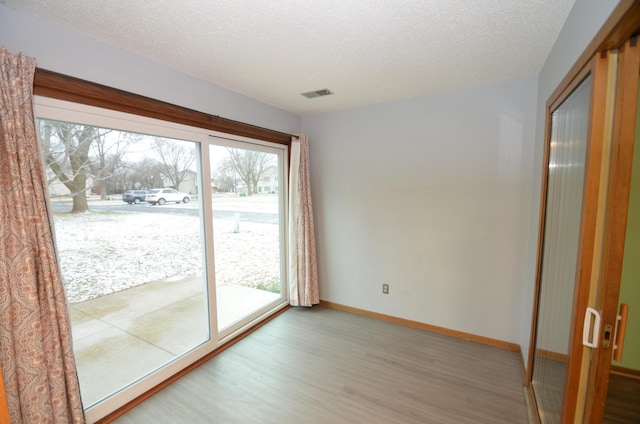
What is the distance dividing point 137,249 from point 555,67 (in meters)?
3.29

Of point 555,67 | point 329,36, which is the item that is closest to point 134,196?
point 329,36

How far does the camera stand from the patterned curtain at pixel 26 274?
1.32 m

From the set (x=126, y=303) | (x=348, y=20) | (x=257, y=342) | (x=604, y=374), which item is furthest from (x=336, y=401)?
(x=348, y=20)

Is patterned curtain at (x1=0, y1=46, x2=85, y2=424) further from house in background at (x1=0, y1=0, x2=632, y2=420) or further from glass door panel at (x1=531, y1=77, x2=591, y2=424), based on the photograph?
glass door panel at (x1=531, y1=77, x2=591, y2=424)

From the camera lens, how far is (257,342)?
281 cm

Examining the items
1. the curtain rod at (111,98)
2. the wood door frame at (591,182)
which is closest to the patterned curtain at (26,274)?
the curtain rod at (111,98)

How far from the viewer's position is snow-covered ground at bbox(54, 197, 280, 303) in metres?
1.76

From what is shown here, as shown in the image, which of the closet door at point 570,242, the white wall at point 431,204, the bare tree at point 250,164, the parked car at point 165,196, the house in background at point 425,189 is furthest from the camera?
the bare tree at point 250,164

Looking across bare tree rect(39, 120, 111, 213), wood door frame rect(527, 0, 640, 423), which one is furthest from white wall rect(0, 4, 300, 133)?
wood door frame rect(527, 0, 640, 423)

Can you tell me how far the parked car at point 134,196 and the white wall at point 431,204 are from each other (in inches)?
78.9

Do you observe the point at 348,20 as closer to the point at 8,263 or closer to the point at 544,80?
the point at 544,80

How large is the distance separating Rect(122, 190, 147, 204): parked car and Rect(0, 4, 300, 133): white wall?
74cm

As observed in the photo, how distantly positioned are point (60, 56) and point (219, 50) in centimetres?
91

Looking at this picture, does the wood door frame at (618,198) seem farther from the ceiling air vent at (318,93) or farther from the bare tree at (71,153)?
the bare tree at (71,153)
